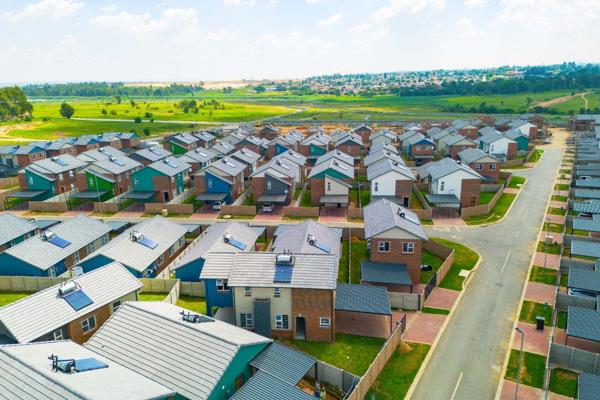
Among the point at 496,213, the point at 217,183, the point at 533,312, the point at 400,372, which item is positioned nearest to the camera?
the point at 400,372

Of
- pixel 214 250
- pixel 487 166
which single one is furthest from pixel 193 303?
pixel 487 166

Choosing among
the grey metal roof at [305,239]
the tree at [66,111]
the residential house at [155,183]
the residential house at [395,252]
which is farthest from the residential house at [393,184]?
the tree at [66,111]

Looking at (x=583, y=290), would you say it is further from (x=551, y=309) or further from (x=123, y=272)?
(x=123, y=272)

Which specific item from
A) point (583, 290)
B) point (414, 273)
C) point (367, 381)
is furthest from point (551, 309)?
point (367, 381)

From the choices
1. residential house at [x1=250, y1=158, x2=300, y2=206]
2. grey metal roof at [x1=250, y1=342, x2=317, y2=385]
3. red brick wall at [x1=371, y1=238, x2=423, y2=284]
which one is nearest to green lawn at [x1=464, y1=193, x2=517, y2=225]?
red brick wall at [x1=371, y1=238, x2=423, y2=284]

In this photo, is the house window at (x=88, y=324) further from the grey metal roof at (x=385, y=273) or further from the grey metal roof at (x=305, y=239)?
the grey metal roof at (x=385, y=273)

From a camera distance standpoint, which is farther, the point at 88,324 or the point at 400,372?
the point at 88,324

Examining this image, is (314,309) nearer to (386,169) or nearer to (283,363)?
(283,363)
